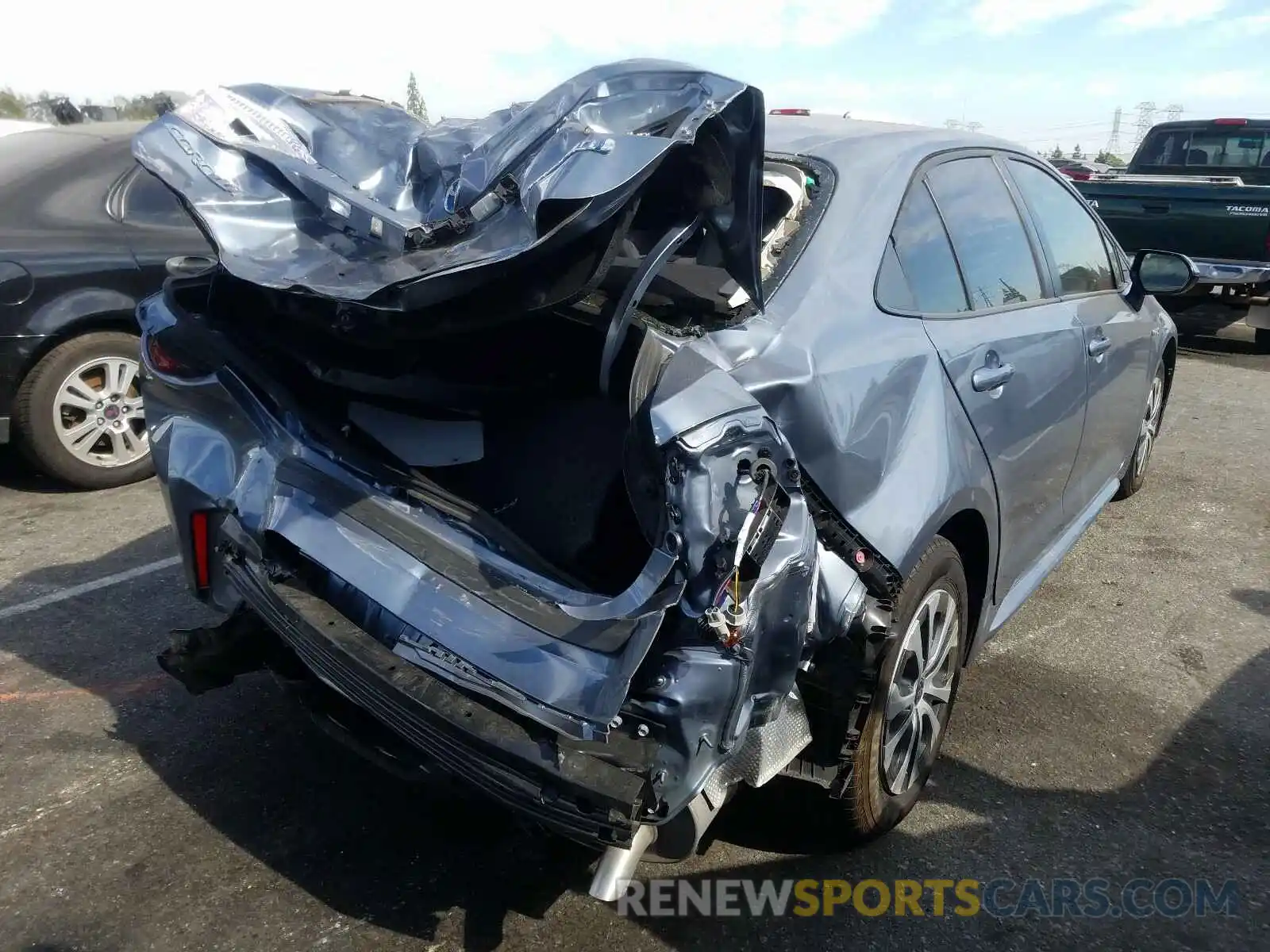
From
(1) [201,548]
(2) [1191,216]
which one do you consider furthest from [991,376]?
(2) [1191,216]

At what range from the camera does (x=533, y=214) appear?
197cm

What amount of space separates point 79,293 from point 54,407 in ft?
1.92

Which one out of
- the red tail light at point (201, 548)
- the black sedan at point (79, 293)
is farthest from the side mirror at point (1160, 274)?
the black sedan at point (79, 293)

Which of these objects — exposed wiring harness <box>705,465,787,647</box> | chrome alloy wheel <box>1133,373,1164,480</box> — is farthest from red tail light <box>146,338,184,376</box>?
chrome alloy wheel <box>1133,373,1164,480</box>

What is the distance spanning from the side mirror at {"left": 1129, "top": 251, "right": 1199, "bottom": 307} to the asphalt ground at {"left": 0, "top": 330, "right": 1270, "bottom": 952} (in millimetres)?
1328

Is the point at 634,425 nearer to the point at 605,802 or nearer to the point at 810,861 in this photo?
the point at 605,802

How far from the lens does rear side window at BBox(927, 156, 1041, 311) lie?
309 centimetres

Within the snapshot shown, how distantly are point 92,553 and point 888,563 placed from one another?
3.68 m

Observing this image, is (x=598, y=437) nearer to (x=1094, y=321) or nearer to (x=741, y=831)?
(x=741, y=831)

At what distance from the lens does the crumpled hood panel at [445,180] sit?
197 centimetres

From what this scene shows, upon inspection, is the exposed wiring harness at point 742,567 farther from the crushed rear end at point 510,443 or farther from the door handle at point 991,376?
the door handle at point 991,376

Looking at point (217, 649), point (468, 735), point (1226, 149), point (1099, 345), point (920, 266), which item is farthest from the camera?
point (1226, 149)

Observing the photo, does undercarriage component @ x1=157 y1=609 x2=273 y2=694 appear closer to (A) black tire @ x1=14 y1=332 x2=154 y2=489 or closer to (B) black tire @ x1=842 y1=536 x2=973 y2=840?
(B) black tire @ x1=842 y1=536 x2=973 y2=840

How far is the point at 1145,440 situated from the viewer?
17.4 feet
